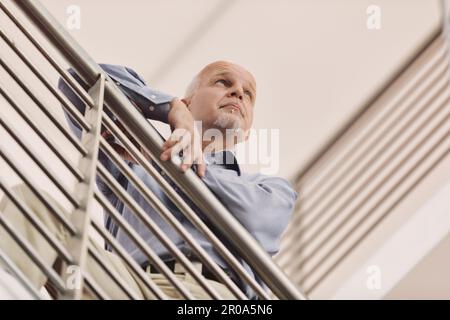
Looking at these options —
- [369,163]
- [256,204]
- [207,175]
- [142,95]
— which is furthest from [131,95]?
[369,163]

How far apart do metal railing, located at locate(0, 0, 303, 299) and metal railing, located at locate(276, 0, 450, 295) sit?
54.3 inches

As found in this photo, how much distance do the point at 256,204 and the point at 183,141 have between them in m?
0.26

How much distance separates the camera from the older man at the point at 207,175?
4.31 ft

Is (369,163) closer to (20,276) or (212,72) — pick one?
(212,72)

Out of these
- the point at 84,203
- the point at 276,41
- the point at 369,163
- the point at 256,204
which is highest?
the point at 84,203

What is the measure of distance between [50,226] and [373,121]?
205 centimetres

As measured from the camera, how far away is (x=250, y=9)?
9.75ft

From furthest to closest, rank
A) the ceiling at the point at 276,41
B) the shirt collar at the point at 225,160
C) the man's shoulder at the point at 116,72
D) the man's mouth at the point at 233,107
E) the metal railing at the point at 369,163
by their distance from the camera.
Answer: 1. the ceiling at the point at 276,41
2. the metal railing at the point at 369,163
3. the man's mouth at the point at 233,107
4. the shirt collar at the point at 225,160
5. the man's shoulder at the point at 116,72

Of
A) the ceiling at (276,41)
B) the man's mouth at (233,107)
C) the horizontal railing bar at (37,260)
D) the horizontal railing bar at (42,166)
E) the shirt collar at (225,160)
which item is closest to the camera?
the horizontal railing bar at (37,260)

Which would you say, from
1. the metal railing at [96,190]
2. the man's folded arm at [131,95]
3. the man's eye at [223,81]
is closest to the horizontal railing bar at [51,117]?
the metal railing at [96,190]

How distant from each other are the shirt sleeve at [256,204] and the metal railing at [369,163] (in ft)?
3.60

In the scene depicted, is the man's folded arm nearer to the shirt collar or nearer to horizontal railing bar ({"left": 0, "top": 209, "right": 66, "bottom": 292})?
the shirt collar

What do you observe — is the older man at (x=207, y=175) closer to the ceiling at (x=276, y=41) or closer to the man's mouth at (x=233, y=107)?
the man's mouth at (x=233, y=107)

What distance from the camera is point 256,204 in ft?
4.64
